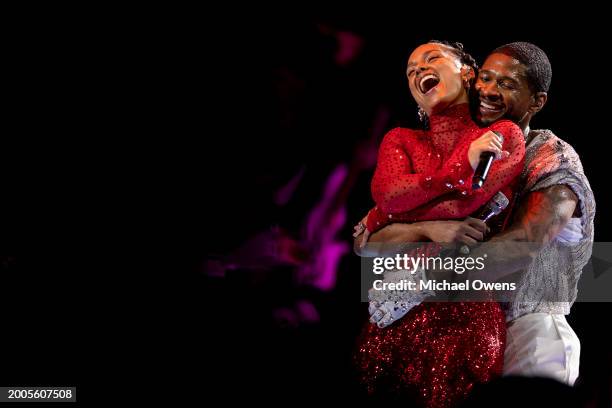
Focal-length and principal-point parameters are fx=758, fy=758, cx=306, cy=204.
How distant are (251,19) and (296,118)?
0.49 meters

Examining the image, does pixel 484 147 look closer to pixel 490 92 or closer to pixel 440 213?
pixel 440 213

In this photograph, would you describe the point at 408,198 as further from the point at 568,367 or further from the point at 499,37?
the point at 499,37

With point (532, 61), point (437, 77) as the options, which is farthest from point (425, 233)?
point (532, 61)

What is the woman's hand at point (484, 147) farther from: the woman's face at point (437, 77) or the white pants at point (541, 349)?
the white pants at point (541, 349)

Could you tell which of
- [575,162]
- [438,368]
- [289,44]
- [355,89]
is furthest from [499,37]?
[438,368]

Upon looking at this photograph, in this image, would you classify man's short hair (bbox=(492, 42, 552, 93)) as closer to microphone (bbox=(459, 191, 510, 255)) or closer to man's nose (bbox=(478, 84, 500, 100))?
man's nose (bbox=(478, 84, 500, 100))

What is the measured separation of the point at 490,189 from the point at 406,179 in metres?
0.21

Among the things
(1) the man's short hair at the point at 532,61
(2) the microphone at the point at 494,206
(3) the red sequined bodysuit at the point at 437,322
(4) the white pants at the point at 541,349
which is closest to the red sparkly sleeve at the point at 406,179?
(3) the red sequined bodysuit at the point at 437,322

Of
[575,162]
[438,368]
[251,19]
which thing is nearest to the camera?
[438,368]

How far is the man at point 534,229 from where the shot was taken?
6.12 feet

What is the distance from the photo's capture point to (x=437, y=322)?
187 centimetres

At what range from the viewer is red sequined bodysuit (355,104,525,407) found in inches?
71.8

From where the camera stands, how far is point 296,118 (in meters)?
3.49

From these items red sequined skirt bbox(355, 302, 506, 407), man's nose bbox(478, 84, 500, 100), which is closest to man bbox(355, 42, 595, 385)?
man's nose bbox(478, 84, 500, 100)
